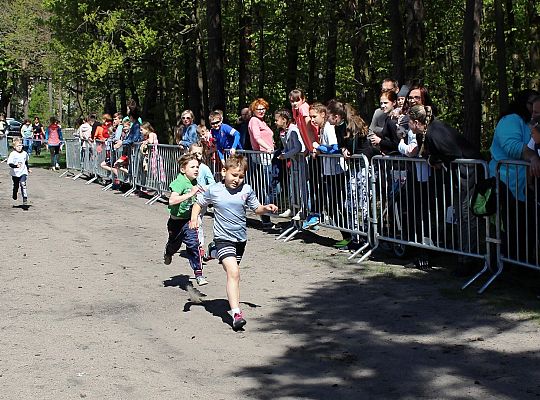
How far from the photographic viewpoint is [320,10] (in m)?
26.8

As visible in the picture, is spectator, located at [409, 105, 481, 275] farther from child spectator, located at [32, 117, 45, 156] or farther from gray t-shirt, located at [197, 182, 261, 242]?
child spectator, located at [32, 117, 45, 156]

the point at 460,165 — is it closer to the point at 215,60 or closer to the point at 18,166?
the point at 18,166

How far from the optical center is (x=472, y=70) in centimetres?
1753

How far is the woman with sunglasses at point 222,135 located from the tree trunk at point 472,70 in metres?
4.30

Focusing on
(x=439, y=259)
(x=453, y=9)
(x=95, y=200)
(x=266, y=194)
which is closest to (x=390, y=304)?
(x=439, y=259)

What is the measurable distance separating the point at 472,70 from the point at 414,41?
248 centimetres

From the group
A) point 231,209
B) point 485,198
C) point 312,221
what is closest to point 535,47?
point 312,221

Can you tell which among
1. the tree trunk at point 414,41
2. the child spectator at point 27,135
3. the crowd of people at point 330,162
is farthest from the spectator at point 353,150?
the child spectator at point 27,135

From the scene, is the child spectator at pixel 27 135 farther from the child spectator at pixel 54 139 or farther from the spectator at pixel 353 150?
the spectator at pixel 353 150

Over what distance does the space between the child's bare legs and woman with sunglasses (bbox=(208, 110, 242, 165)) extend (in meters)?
8.09

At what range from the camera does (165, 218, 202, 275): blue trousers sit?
1056cm

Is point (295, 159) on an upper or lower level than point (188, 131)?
lower

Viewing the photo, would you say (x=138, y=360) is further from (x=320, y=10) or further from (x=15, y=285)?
(x=320, y=10)

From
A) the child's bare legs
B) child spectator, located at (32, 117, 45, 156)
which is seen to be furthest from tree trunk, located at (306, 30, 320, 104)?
the child's bare legs
